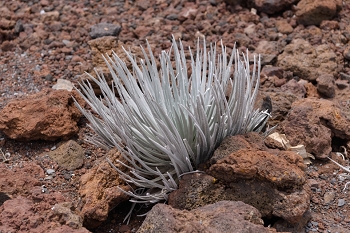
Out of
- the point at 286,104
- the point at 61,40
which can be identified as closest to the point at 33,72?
the point at 61,40

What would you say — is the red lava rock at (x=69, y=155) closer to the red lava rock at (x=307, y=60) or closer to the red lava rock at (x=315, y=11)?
the red lava rock at (x=307, y=60)

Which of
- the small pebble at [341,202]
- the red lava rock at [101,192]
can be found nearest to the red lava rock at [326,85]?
the small pebble at [341,202]

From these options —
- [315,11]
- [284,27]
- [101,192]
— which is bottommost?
[101,192]

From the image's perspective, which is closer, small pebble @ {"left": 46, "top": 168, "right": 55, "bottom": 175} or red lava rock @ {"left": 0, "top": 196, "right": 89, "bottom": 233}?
red lava rock @ {"left": 0, "top": 196, "right": 89, "bottom": 233}

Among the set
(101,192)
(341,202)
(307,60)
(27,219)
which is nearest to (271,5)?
(307,60)

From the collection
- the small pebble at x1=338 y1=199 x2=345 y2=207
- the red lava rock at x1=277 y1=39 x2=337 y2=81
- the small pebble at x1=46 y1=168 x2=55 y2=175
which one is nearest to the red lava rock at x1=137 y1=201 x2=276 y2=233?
the small pebble at x1=338 y1=199 x2=345 y2=207

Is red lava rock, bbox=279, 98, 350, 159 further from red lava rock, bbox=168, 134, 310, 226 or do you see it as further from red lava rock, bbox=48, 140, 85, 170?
red lava rock, bbox=48, 140, 85, 170

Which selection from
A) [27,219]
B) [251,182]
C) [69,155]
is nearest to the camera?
[27,219]

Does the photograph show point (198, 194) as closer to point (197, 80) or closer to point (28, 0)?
point (197, 80)

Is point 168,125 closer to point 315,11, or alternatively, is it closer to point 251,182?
point 251,182
